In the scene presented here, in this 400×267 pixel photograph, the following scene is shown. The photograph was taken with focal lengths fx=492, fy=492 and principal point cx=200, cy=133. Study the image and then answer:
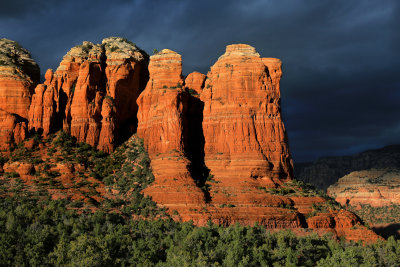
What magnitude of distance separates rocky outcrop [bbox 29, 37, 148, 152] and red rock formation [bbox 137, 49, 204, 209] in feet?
24.9

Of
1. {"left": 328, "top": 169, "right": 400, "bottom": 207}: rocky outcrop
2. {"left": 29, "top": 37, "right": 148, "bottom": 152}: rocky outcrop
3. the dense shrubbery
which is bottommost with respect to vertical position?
the dense shrubbery

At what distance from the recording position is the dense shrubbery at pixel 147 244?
210 feet

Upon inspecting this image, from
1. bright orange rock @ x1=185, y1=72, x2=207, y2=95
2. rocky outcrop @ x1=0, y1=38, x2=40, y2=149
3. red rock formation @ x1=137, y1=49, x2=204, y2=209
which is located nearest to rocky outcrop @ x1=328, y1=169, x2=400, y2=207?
bright orange rock @ x1=185, y1=72, x2=207, y2=95

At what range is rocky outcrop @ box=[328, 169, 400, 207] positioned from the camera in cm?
17455

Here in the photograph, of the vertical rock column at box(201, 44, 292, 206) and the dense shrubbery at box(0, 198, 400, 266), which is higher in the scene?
the vertical rock column at box(201, 44, 292, 206)

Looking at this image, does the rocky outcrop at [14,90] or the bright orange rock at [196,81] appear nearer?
the rocky outcrop at [14,90]

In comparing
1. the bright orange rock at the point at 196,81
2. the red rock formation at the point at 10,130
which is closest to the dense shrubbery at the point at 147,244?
the red rock formation at the point at 10,130

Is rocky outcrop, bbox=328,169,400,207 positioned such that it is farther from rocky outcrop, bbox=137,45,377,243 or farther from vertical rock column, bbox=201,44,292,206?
rocky outcrop, bbox=137,45,377,243

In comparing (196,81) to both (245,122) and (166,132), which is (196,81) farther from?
(166,132)

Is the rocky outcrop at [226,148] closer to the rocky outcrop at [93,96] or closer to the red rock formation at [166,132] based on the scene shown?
the red rock formation at [166,132]

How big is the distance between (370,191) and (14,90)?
12976cm

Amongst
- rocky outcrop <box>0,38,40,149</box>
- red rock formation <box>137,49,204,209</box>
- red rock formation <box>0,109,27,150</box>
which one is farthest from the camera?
rocky outcrop <box>0,38,40,149</box>

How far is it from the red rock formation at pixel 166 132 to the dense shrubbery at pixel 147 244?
6.69m

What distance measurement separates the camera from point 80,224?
74750mm
